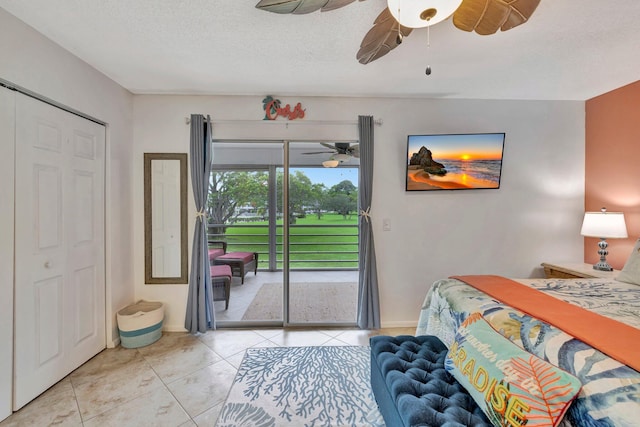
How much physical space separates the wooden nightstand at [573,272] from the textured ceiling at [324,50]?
1845mm

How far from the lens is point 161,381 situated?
1994 millimetres

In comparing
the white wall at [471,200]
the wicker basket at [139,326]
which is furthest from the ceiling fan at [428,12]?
the wicker basket at [139,326]

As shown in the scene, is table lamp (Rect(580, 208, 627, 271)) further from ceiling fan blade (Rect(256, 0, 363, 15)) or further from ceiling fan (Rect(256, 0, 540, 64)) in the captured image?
ceiling fan blade (Rect(256, 0, 363, 15))

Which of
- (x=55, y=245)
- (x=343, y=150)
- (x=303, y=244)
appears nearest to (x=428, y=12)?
(x=343, y=150)

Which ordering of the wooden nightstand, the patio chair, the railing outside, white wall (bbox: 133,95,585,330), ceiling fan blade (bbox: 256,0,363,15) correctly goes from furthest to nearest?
the railing outside → the patio chair → white wall (bbox: 133,95,585,330) → the wooden nightstand → ceiling fan blade (bbox: 256,0,363,15)

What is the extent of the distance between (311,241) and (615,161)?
375cm

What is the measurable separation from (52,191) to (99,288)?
0.97 meters

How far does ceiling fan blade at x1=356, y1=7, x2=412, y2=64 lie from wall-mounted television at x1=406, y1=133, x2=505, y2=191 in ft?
4.52

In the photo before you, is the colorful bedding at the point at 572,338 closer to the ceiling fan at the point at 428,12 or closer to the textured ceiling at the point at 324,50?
the ceiling fan at the point at 428,12

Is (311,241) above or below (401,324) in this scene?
above

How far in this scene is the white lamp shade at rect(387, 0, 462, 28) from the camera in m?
1.04

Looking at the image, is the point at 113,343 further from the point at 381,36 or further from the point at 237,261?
the point at 381,36

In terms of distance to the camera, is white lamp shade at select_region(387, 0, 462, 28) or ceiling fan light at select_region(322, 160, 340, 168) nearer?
white lamp shade at select_region(387, 0, 462, 28)

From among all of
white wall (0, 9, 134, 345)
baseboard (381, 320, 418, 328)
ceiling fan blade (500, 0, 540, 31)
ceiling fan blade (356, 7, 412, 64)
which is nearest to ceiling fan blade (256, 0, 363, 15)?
ceiling fan blade (356, 7, 412, 64)
